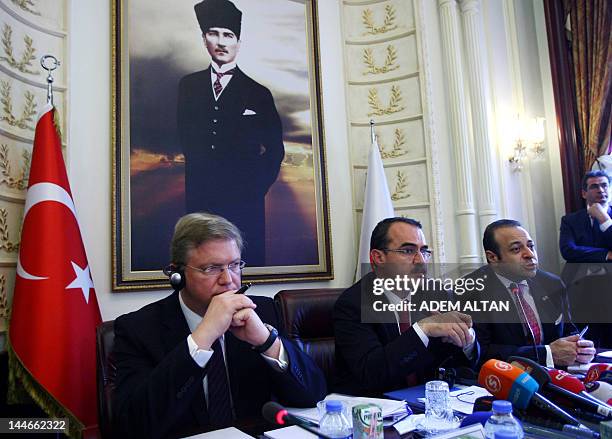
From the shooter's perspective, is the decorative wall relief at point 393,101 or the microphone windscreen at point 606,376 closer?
the microphone windscreen at point 606,376

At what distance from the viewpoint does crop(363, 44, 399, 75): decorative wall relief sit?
13.1 feet

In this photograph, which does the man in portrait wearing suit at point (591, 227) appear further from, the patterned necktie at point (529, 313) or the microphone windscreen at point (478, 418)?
the microphone windscreen at point (478, 418)

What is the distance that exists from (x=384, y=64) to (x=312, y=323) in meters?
2.59

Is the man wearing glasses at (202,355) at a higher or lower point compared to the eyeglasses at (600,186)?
lower

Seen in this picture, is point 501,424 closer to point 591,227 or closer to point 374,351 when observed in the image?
point 374,351

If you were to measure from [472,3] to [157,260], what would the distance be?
3.27m

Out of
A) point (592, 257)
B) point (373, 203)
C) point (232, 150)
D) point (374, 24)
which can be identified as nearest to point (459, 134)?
point (373, 203)

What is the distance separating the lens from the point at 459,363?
1.91 m

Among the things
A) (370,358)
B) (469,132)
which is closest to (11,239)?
(370,358)

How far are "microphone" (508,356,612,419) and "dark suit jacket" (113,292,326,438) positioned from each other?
65 centimetres

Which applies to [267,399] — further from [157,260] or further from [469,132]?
[469,132]

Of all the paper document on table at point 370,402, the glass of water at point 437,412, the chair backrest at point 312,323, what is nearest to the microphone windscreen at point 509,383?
the glass of water at point 437,412

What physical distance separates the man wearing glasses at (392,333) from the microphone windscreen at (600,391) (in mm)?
402

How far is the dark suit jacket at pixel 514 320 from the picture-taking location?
1.98 m
